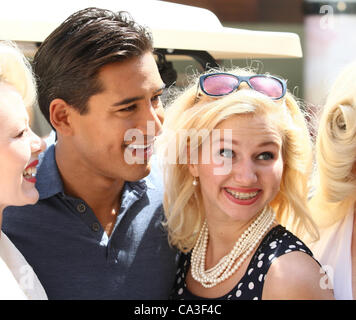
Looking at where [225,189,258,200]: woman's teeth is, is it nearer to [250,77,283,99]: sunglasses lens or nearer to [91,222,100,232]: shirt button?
[250,77,283,99]: sunglasses lens

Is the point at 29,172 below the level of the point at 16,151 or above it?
below

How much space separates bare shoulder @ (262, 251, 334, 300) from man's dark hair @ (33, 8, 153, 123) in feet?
3.45

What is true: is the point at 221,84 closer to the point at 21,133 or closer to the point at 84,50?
the point at 84,50

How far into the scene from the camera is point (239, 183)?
2035 mm

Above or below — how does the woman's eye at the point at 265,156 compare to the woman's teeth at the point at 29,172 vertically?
below

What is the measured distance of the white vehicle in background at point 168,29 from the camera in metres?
2.33

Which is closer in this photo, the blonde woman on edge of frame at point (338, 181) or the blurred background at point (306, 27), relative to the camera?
the blonde woman on edge of frame at point (338, 181)

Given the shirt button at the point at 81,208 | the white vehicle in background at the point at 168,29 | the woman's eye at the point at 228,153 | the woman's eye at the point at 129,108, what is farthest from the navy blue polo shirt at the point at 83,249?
the white vehicle in background at the point at 168,29

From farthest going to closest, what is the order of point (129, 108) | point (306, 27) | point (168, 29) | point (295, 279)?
point (306, 27)
point (168, 29)
point (129, 108)
point (295, 279)

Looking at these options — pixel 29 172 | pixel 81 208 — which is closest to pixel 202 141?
pixel 81 208

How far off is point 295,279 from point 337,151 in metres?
0.72

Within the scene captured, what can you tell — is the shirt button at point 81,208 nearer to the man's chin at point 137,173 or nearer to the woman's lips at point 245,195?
the man's chin at point 137,173

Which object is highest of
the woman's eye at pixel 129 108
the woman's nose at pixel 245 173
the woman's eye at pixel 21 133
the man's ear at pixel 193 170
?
the woman's eye at pixel 21 133

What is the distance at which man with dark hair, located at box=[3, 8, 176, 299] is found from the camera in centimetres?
213
